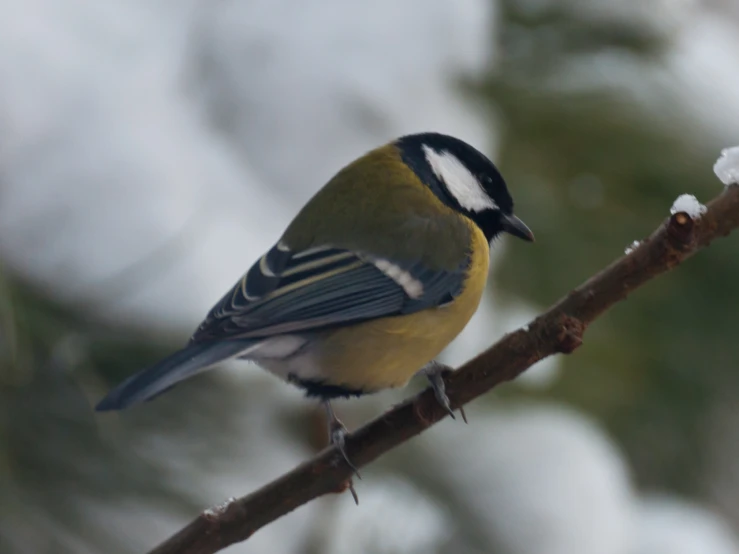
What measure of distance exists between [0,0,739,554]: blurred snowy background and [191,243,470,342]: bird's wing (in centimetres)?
13

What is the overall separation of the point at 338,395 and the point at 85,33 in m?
0.53

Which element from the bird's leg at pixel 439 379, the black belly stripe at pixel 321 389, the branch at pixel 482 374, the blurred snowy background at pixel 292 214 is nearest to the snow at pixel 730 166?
the branch at pixel 482 374

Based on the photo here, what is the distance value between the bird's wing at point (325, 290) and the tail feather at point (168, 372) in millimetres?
29

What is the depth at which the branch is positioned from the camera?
39 cm

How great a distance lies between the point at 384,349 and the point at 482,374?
0.12 m

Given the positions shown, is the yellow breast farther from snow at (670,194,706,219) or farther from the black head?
snow at (670,194,706,219)

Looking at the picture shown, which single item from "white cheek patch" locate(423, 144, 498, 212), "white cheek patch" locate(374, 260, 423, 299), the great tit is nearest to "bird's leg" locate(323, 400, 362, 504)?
the great tit

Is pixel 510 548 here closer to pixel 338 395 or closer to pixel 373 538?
pixel 373 538

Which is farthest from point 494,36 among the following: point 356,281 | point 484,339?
point 356,281

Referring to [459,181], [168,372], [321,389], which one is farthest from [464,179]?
[168,372]

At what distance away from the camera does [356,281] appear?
0.61m

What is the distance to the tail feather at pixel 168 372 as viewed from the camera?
0.41m

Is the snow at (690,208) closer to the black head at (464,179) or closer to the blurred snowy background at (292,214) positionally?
the black head at (464,179)

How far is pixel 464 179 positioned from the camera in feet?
2.25
